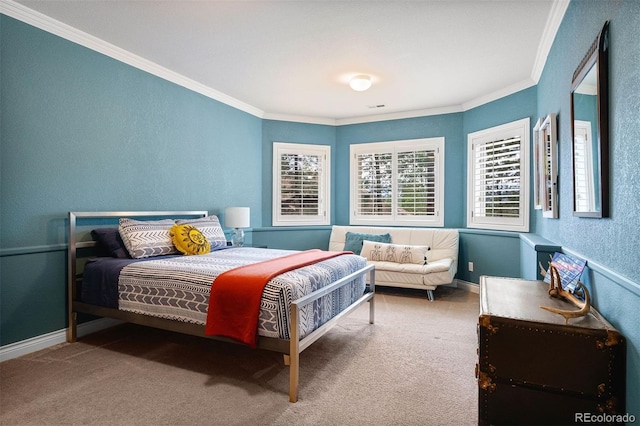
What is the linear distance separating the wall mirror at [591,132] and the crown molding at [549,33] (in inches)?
32.1

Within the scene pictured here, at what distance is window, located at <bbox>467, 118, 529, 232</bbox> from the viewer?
4371mm

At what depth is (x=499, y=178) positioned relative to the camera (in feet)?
15.5

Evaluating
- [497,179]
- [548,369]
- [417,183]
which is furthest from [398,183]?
[548,369]

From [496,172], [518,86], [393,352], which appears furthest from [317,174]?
[393,352]

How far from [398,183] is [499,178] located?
1577 millimetres

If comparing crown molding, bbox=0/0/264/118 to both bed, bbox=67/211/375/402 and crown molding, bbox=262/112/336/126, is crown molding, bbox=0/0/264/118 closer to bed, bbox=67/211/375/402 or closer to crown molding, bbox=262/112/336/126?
crown molding, bbox=262/112/336/126

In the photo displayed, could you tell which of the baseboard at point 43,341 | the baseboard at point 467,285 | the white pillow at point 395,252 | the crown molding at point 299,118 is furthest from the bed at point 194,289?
the crown molding at point 299,118

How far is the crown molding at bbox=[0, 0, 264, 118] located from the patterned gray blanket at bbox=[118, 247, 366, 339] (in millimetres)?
2141

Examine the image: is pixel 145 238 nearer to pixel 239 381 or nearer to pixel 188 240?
pixel 188 240

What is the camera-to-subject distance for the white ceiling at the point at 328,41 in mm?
2752

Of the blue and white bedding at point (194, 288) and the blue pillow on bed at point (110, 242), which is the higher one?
the blue pillow on bed at point (110, 242)

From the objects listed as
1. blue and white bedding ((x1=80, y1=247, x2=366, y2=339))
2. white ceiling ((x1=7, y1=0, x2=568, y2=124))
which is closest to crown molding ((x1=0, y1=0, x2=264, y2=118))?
white ceiling ((x1=7, y1=0, x2=568, y2=124))

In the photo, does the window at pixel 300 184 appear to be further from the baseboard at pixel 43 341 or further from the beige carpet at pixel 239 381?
the baseboard at pixel 43 341

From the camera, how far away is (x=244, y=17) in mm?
2881
